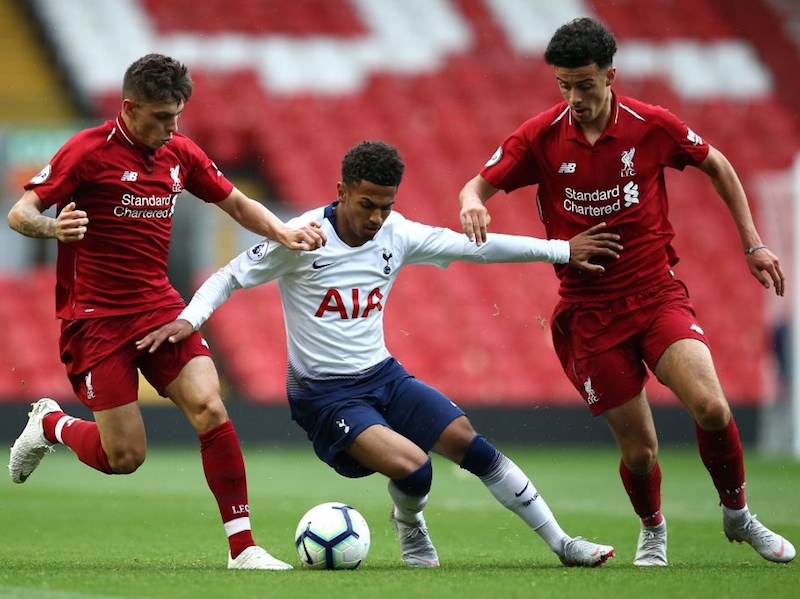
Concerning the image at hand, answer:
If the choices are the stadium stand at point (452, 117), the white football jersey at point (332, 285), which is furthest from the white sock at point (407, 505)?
the stadium stand at point (452, 117)

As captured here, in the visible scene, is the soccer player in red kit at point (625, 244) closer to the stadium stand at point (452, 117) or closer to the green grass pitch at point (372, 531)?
the green grass pitch at point (372, 531)

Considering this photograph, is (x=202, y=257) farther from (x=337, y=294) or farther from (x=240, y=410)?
(x=337, y=294)

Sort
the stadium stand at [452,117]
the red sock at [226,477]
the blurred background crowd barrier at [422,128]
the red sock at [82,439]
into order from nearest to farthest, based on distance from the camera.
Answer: the red sock at [226,477] < the red sock at [82,439] < the blurred background crowd barrier at [422,128] < the stadium stand at [452,117]

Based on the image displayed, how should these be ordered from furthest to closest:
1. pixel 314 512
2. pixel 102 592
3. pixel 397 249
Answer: pixel 397 249 → pixel 314 512 → pixel 102 592

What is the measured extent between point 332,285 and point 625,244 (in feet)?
4.62

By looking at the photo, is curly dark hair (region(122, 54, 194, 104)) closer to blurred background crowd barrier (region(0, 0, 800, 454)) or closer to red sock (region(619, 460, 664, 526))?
red sock (region(619, 460, 664, 526))

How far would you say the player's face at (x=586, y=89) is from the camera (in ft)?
20.3

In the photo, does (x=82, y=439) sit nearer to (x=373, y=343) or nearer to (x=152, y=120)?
(x=373, y=343)

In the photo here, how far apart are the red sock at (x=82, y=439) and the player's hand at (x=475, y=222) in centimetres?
201

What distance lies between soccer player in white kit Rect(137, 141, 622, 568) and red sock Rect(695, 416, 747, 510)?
636 mm

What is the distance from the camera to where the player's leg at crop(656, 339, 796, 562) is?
5992 millimetres

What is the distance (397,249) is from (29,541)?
2679mm

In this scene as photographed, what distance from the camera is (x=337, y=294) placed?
6312 millimetres

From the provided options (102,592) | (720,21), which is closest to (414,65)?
(720,21)
